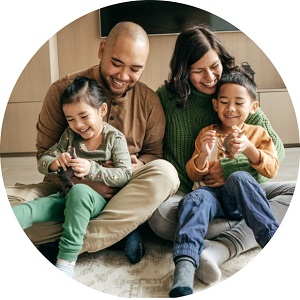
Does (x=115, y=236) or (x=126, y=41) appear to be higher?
(x=126, y=41)

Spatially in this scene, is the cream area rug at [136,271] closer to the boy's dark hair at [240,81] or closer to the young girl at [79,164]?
the young girl at [79,164]

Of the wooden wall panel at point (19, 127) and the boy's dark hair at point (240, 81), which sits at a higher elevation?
the boy's dark hair at point (240, 81)

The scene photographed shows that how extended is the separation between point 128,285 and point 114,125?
1.04 feet

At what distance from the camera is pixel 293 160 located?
35.2 inches

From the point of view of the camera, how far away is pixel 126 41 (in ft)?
2.80

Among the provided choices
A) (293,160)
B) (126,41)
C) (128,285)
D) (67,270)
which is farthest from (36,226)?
(293,160)

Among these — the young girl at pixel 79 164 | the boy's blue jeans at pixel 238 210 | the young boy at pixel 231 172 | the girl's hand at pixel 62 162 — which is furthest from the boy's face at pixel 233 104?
the girl's hand at pixel 62 162

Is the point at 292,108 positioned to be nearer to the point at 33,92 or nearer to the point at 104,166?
the point at 104,166

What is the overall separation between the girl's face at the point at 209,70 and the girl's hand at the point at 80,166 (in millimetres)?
284

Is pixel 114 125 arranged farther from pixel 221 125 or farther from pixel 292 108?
pixel 292 108

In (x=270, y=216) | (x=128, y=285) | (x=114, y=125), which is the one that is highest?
(x=114, y=125)

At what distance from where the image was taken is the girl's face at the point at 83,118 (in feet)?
2.73

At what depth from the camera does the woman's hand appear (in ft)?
2.85

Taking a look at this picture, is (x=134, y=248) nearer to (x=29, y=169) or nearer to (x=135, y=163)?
(x=135, y=163)
